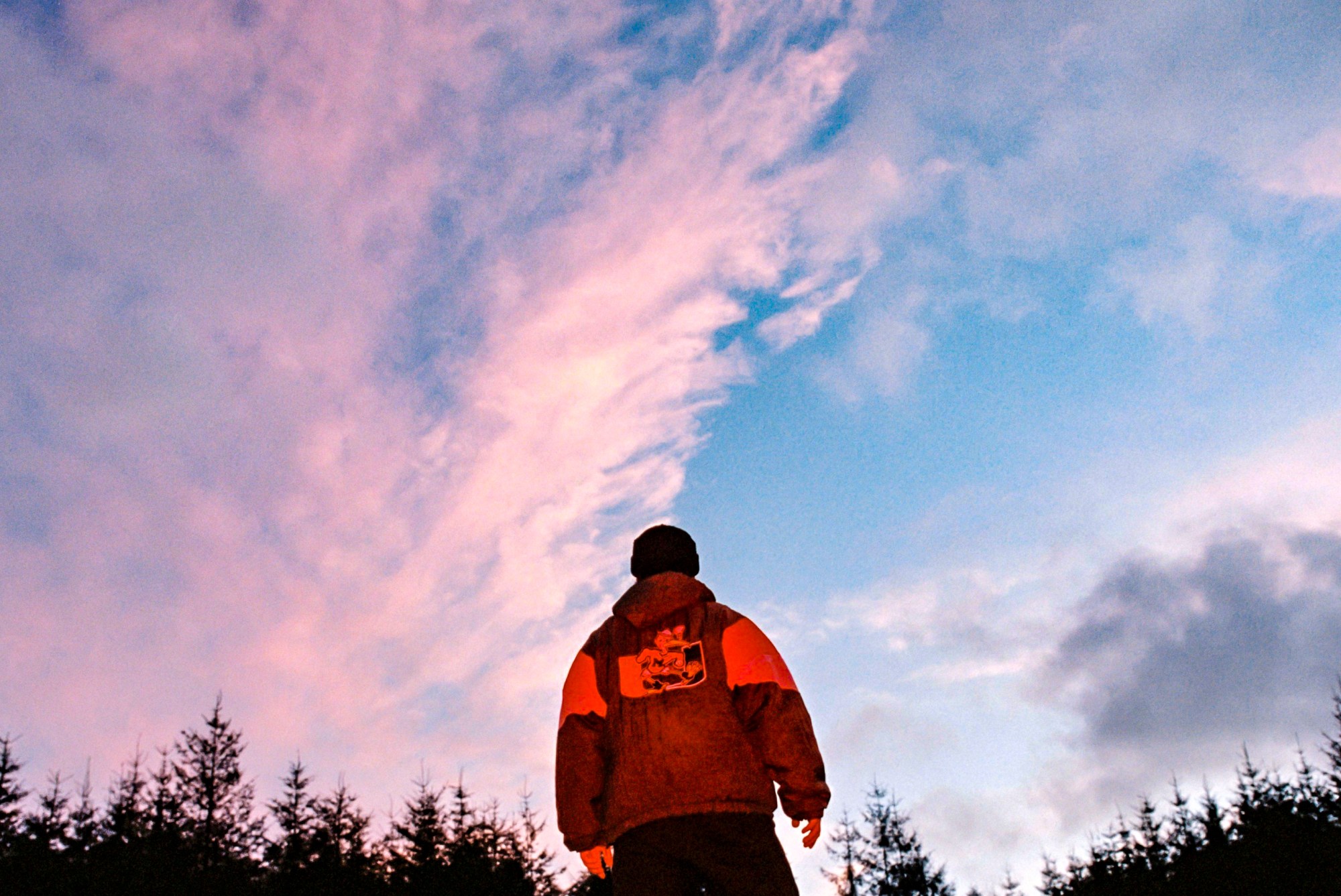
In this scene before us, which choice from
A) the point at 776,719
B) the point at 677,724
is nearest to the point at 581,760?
the point at 677,724

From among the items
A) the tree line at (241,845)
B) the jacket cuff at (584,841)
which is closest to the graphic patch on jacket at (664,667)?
the jacket cuff at (584,841)

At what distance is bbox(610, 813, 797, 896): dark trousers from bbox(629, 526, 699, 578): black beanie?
1.24 metres

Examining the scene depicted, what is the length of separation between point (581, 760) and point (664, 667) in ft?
1.87

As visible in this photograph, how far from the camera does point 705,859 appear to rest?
138 inches

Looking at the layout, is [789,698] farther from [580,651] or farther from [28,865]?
[28,865]

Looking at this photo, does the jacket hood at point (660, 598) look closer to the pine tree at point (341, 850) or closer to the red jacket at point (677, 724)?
the red jacket at point (677, 724)

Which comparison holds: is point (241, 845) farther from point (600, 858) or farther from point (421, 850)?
point (600, 858)

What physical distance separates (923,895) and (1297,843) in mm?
16682

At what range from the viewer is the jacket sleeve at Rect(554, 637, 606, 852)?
3863 mm

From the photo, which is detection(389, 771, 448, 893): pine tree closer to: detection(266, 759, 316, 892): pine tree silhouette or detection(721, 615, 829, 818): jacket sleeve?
detection(266, 759, 316, 892): pine tree silhouette

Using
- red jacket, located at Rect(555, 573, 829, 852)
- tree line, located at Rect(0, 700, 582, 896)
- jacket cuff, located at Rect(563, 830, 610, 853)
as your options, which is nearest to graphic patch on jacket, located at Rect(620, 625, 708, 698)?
red jacket, located at Rect(555, 573, 829, 852)

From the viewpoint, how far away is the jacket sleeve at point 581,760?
3.86 meters

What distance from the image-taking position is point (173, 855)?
108 ft

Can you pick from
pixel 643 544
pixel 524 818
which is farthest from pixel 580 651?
pixel 524 818
